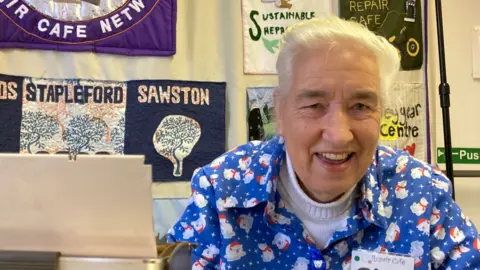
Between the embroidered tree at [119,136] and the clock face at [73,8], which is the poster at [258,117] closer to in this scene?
the embroidered tree at [119,136]

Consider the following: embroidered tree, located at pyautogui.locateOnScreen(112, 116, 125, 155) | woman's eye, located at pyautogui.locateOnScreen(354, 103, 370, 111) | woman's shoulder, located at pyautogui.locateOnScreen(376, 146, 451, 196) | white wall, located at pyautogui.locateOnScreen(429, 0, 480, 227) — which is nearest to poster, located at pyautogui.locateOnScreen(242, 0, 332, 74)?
embroidered tree, located at pyautogui.locateOnScreen(112, 116, 125, 155)

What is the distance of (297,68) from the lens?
1.12 meters

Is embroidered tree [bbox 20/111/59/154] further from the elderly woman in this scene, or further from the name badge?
the name badge

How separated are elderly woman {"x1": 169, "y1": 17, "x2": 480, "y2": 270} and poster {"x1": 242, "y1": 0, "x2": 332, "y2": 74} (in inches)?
35.7

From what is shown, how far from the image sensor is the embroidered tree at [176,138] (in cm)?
200

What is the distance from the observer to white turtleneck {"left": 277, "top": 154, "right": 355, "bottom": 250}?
1158mm

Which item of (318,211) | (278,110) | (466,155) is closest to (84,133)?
(278,110)

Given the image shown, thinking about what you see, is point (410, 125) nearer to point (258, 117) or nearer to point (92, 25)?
point (258, 117)

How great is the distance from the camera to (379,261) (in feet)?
3.60

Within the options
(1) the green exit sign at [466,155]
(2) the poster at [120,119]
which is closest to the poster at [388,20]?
(1) the green exit sign at [466,155]

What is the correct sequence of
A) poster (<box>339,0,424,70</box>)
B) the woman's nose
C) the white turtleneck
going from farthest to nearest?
poster (<box>339,0,424,70</box>) < the white turtleneck < the woman's nose

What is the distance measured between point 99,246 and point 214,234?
0.68 meters

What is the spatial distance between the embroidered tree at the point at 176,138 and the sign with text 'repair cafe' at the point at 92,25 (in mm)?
279

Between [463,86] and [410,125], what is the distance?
1.15ft
